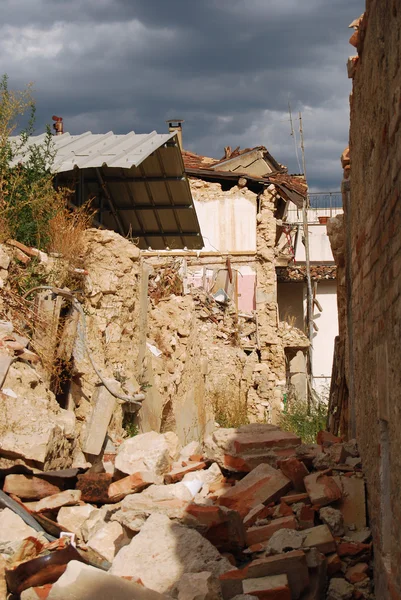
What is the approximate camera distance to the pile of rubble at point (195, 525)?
13.6 feet

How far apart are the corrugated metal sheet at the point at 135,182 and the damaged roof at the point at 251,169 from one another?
7074mm

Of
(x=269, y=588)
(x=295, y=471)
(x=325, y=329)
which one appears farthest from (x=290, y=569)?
(x=325, y=329)

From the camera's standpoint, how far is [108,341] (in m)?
8.77

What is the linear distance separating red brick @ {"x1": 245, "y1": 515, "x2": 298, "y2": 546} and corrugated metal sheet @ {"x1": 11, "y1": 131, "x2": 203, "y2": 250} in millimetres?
7030

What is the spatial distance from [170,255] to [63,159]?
8508mm

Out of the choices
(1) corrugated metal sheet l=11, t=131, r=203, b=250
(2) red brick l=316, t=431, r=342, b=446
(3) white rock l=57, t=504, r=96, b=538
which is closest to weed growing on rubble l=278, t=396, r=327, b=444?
(2) red brick l=316, t=431, r=342, b=446

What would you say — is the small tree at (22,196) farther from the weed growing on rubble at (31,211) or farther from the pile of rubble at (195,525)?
the pile of rubble at (195,525)

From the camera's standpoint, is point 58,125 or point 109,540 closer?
point 109,540

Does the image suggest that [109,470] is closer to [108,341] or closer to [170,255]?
[108,341]

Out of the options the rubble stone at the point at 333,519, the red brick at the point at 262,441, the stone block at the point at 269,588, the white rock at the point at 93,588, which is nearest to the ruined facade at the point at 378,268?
the rubble stone at the point at 333,519

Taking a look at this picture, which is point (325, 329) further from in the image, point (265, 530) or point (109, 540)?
point (109, 540)

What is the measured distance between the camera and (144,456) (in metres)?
6.34

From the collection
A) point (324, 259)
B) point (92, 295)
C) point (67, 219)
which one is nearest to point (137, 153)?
point (67, 219)

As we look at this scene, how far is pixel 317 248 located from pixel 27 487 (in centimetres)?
2334
